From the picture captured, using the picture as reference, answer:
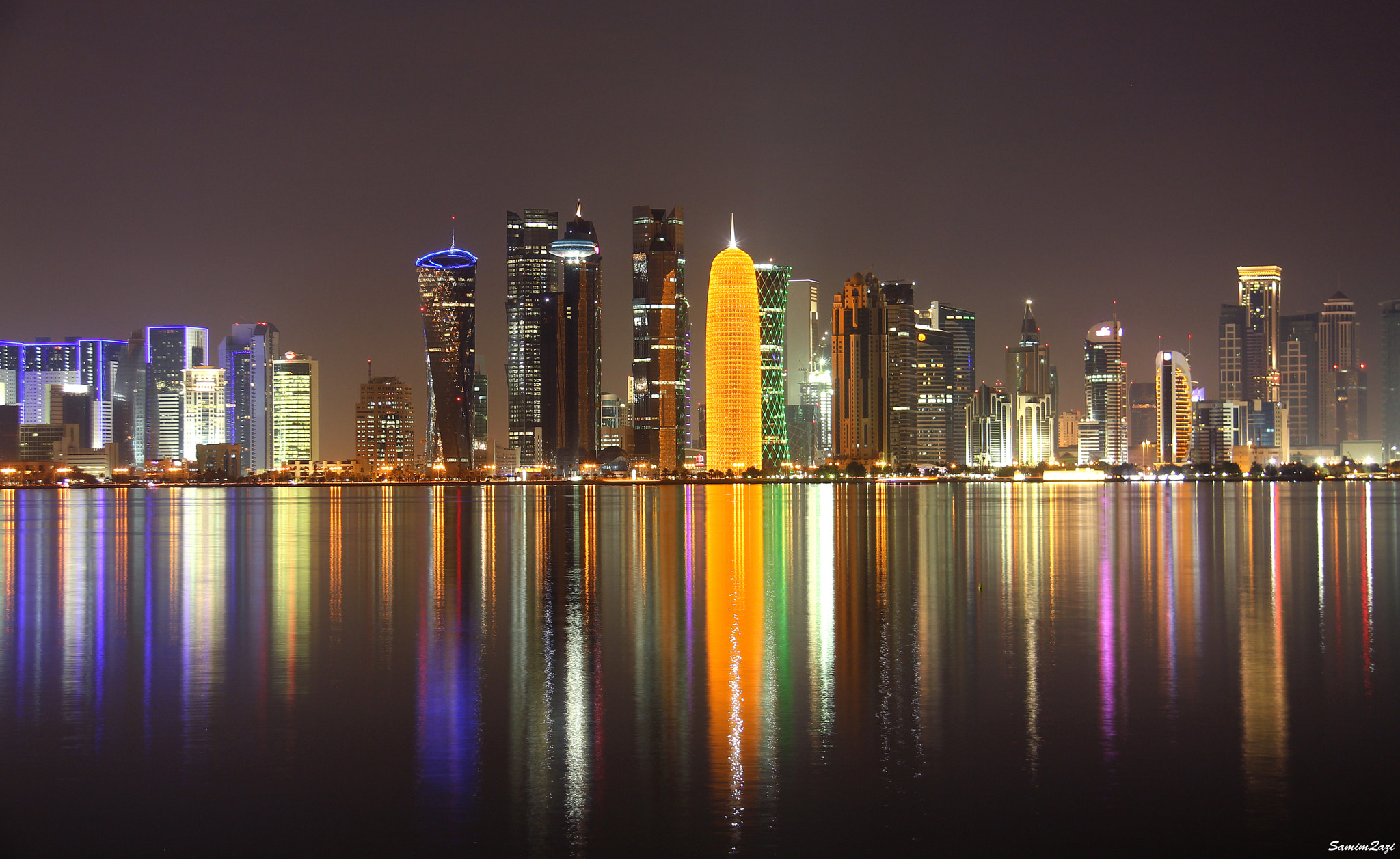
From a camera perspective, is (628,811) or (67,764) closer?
(628,811)

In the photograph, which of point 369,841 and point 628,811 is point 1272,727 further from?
point 369,841

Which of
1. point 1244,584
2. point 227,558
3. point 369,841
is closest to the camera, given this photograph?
point 369,841

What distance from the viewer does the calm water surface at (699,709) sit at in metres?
15.9

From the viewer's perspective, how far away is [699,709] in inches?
878

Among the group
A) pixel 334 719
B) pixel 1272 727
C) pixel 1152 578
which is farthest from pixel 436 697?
pixel 1152 578

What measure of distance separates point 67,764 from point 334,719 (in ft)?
15.3

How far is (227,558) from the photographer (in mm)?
58781

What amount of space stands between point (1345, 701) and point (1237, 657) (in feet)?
16.6

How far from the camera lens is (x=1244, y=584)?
4434 centimetres

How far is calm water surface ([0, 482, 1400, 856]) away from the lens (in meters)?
15.9

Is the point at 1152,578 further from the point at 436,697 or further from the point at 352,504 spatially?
the point at 352,504

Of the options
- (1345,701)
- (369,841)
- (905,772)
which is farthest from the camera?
(1345,701)

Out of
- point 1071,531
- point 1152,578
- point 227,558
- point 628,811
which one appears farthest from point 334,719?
point 1071,531

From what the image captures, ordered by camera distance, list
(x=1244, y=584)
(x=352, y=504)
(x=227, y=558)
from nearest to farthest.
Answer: (x=1244, y=584), (x=227, y=558), (x=352, y=504)
